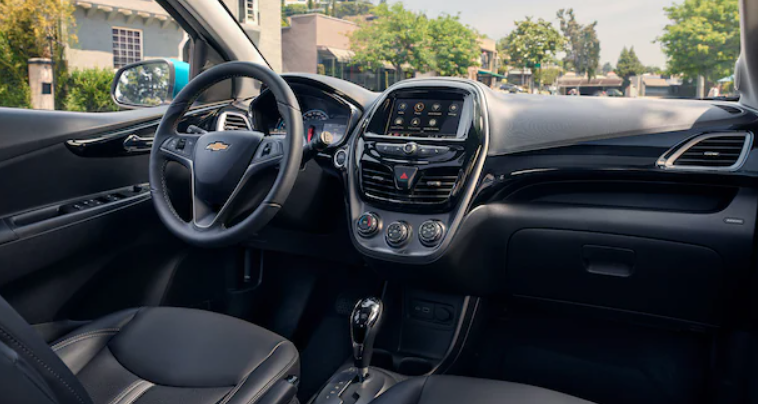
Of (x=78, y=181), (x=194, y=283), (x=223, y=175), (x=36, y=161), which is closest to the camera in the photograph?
(x=223, y=175)

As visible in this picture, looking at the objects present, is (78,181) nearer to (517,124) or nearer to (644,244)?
(517,124)

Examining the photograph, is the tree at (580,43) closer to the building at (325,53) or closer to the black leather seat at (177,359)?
the building at (325,53)

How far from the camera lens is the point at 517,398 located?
3.72 ft

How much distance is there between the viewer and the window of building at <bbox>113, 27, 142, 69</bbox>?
285 cm

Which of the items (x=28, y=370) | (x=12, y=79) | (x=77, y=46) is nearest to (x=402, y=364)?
(x=28, y=370)

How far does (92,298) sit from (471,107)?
1413mm

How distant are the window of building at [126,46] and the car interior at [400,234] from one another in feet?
2.48

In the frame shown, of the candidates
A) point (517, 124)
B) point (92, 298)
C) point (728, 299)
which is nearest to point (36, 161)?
point (92, 298)

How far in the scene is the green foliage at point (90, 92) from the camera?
241 cm

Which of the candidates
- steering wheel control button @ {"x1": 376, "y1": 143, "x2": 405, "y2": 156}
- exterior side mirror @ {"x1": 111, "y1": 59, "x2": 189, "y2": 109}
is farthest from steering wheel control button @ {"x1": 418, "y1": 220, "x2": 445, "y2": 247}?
exterior side mirror @ {"x1": 111, "y1": 59, "x2": 189, "y2": 109}

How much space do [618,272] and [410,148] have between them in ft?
2.40

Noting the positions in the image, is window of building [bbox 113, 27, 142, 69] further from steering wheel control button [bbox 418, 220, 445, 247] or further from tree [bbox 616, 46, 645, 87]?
tree [bbox 616, 46, 645, 87]

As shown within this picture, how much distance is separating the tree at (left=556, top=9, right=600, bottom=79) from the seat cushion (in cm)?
191

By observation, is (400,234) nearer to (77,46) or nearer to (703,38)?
(703,38)
